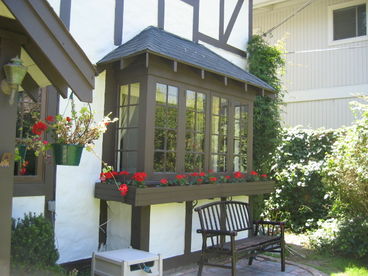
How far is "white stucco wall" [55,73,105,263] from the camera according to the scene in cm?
471

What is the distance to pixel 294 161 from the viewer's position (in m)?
8.57

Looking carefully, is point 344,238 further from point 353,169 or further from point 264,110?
point 264,110

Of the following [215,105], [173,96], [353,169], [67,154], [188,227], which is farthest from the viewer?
[353,169]

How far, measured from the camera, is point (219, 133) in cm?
608

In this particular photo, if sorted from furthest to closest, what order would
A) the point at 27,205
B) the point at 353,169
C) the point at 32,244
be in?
the point at 353,169, the point at 27,205, the point at 32,244

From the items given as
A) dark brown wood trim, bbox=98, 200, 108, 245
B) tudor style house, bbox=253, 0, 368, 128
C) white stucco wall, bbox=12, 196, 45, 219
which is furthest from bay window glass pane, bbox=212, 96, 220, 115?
tudor style house, bbox=253, 0, 368, 128

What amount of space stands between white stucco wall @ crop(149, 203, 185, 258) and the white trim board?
6.86 metres

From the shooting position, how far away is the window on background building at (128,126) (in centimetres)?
519

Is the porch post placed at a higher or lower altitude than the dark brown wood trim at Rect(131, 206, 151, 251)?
higher

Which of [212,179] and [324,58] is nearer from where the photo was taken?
[212,179]

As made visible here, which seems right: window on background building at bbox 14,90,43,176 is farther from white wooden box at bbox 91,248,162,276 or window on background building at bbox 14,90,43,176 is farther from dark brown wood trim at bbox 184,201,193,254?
dark brown wood trim at bbox 184,201,193,254

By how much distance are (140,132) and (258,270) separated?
8.50 feet

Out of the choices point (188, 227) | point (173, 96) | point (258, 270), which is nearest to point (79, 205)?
point (188, 227)

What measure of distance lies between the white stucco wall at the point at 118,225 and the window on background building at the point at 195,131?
1073mm
